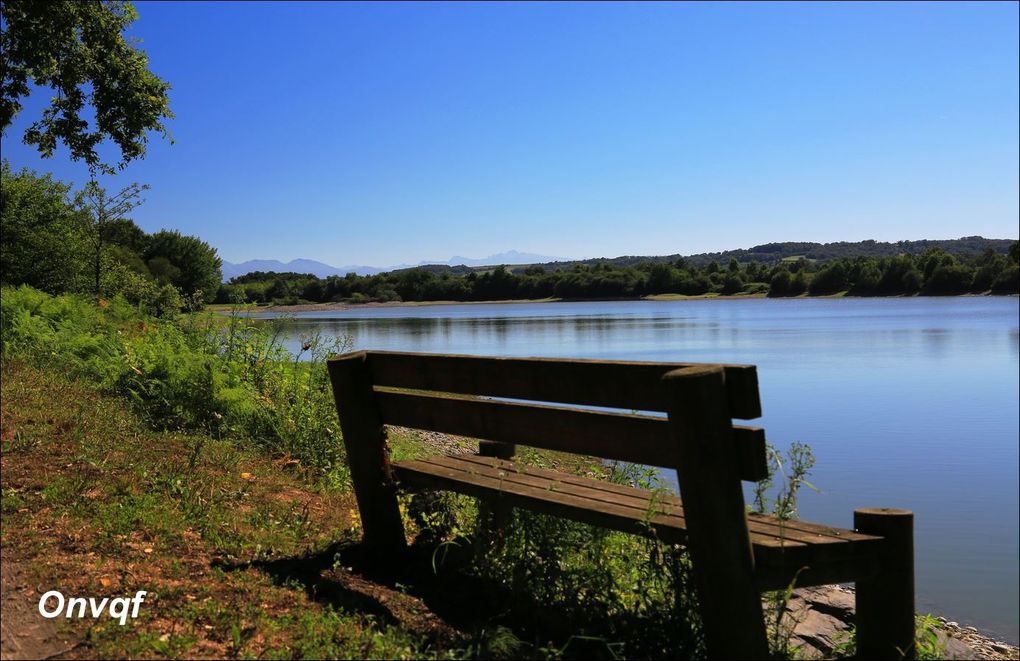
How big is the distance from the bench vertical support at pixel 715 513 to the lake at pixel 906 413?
20.6 feet

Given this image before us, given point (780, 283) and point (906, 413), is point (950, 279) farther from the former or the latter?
point (906, 413)

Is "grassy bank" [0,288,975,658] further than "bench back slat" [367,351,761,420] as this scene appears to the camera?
Yes

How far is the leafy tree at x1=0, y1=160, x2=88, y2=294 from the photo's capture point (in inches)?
699

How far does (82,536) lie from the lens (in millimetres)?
5105

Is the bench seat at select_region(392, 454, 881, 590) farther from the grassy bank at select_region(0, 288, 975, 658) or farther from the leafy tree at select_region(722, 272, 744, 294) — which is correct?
the leafy tree at select_region(722, 272, 744, 294)

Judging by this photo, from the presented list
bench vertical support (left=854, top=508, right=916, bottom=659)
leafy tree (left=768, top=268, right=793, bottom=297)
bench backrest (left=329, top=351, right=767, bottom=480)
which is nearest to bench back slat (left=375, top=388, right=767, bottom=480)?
bench backrest (left=329, top=351, right=767, bottom=480)

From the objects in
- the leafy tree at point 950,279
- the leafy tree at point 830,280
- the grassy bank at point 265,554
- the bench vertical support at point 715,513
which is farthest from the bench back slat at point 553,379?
the leafy tree at point 830,280

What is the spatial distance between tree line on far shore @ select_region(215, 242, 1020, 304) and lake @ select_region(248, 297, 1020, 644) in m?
21.5

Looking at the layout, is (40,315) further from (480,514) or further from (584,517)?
(584,517)

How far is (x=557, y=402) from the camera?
13.2 feet

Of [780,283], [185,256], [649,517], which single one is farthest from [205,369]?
[780,283]

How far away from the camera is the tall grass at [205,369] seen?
827cm

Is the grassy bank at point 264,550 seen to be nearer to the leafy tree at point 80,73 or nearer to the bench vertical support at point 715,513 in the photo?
the bench vertical support at point 715,513

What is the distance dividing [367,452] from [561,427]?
1715mm
